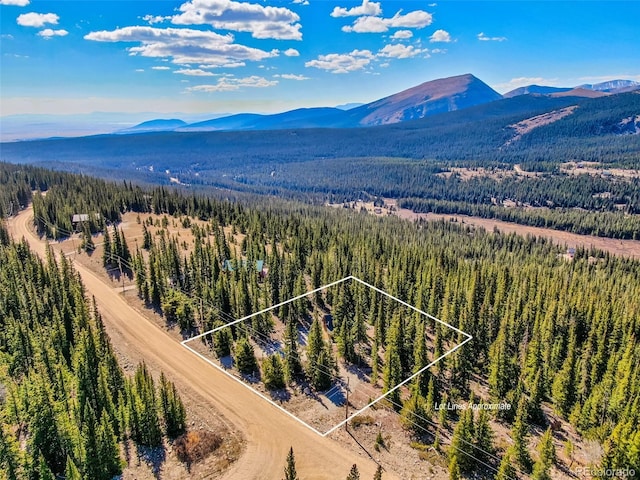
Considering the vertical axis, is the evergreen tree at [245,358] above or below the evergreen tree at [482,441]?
above

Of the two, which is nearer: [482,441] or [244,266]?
[482,441]

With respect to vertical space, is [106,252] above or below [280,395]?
above

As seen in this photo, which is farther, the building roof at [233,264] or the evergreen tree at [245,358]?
the building roof at [233,264]

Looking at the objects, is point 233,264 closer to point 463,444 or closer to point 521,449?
point 463,444

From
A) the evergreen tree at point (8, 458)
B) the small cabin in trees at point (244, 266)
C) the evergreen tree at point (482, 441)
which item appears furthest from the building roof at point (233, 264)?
the evergreen tree at point (482, 441)

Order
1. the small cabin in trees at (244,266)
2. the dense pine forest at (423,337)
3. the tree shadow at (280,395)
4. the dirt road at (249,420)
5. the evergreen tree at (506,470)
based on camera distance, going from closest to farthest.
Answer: the evergreen tree at (506,470), the dirt road at (249,420), the dense pine forest at (423,337), the tree shadow at (280,395), the small cabin in trees at (244,266)

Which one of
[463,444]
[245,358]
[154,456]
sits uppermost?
[245,358]

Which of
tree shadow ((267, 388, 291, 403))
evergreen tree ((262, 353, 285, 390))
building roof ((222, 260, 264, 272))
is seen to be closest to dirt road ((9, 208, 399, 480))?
tree shadow ((267, 388, 291, 403))

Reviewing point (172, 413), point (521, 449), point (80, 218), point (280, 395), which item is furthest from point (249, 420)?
point (80, 218)

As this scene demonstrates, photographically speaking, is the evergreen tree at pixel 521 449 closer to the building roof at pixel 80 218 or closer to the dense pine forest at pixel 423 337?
the dense pine forest at pixel 423 337
